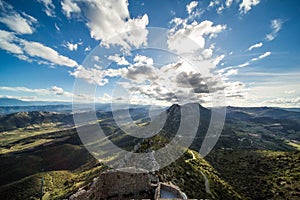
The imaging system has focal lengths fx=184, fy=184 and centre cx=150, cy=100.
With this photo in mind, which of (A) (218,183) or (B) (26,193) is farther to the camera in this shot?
(B) (26,193)

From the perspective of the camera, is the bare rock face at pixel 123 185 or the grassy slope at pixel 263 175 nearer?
the bare rock face at pixel 123 185

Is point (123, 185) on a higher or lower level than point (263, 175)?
higher

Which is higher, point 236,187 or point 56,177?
point 236,187

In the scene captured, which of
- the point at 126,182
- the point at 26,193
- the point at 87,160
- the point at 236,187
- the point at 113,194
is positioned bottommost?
the point at 87,160

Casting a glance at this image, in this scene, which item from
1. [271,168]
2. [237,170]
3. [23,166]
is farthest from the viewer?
[23,166]

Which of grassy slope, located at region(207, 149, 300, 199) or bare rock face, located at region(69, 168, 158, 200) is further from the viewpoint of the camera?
grassy slope, located at region(207, 149, 300, 199)

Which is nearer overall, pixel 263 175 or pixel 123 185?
pixel 123 185

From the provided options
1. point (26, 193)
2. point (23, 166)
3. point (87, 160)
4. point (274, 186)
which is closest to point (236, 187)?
point (274, 186)

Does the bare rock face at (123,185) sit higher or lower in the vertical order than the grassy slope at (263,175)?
higher

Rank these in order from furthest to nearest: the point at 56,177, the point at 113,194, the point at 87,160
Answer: the point at 87,160, the point at 56,177, the point at 113,194

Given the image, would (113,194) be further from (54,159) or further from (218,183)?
(54,159)

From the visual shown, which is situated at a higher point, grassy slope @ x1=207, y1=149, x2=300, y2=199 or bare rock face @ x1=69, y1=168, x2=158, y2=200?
bare rock face @ x1=69, y1=168, x2=158, y2=200
